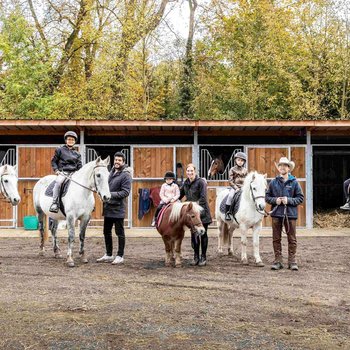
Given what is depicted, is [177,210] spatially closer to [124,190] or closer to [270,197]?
[124,190]

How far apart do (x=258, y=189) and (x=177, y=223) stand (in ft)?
3.93

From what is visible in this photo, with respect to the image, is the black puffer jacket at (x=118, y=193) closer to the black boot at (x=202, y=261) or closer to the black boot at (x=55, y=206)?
the black boot at (x=55, y=206)

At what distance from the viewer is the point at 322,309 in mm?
4477

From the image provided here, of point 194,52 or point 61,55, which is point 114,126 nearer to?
point 61,55

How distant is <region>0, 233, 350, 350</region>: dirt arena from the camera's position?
3.55 m

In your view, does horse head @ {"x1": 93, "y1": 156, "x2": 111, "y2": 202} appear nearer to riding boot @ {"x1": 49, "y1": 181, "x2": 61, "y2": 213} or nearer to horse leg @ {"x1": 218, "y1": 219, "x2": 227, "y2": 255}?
riding boot @ {"x1": 49, "y1": 181, "x2": 61, "y2": 213}

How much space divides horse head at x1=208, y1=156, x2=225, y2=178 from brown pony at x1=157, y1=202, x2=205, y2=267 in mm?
4467

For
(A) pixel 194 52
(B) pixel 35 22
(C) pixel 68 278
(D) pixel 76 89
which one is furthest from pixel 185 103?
(C) pixel 68 278

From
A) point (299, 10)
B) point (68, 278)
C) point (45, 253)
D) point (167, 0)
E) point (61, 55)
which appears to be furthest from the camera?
point (167, 0)

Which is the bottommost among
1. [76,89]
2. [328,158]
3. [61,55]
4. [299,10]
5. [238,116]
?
[328,158]

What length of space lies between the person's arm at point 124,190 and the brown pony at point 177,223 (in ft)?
1.97

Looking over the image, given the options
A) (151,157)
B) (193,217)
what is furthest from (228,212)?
(151,157)

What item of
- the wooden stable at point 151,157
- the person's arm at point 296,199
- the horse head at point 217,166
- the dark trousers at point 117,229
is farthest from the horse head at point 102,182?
the wooden stable at point 151,157

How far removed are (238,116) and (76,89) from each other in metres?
6.76
